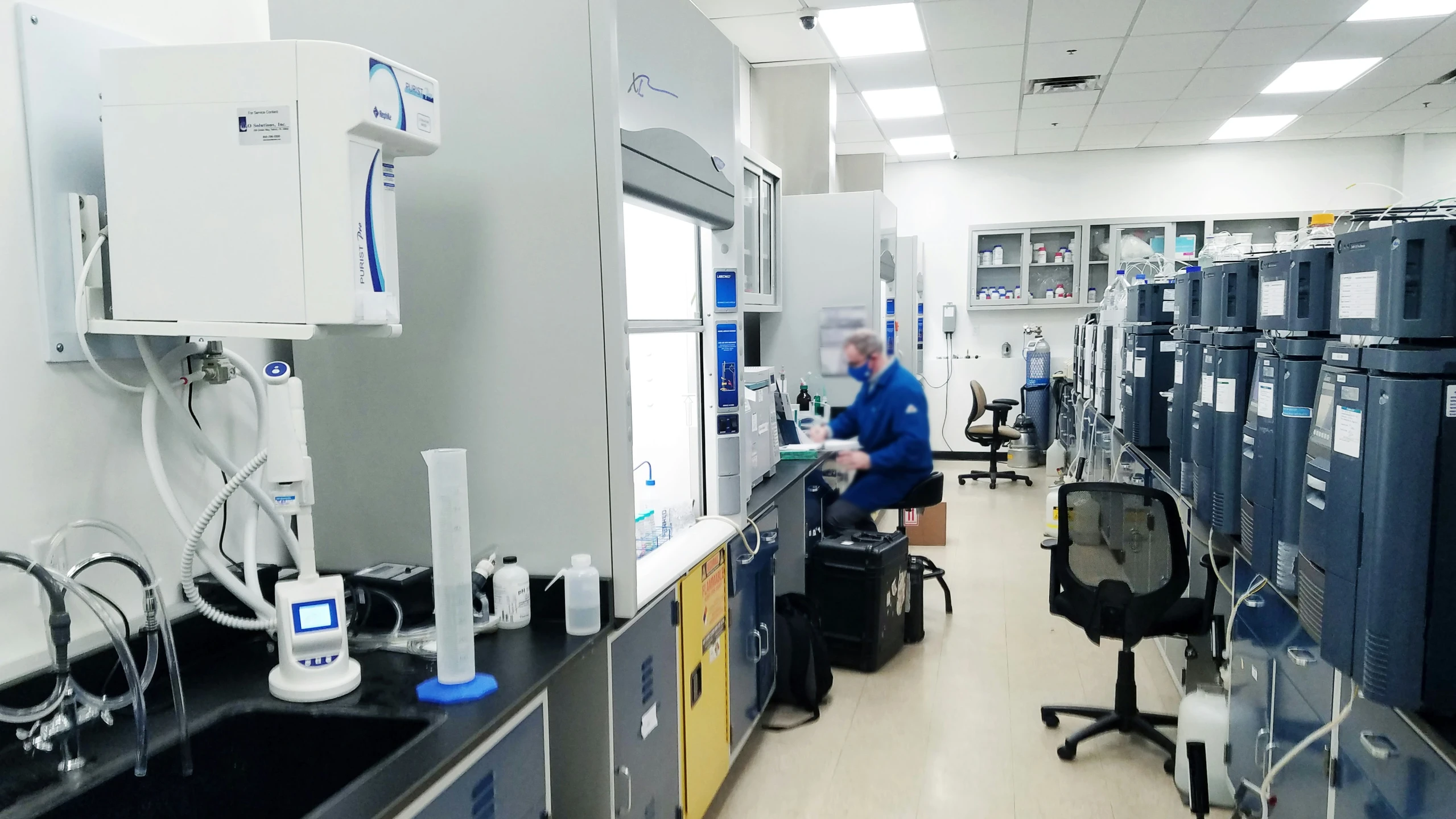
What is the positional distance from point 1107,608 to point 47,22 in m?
2.98

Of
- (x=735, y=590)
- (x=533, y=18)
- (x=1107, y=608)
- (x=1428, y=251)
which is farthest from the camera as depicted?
(x=1107, y=608)

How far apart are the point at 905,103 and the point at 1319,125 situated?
391 centimetres

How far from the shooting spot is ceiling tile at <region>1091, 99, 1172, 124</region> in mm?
6535

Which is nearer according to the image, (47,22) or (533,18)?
(47,22)

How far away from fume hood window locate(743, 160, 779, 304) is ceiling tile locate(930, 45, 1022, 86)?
6.23ft

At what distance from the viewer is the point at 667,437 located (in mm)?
2650

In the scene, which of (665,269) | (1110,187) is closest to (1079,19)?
(665,269)

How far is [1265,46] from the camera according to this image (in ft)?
16.9

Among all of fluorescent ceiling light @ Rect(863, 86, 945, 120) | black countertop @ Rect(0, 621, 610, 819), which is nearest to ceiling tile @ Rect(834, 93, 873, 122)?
fluorescent ceiling light @ Rect(863, 86, 945, 120)

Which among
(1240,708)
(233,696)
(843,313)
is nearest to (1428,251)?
(843,313)

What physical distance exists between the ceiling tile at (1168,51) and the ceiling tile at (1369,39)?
2.06 ft

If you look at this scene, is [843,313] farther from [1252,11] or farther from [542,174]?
[1252,11]

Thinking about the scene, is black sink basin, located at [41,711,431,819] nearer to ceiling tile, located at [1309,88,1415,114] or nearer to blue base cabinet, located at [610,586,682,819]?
blue base cabinet, located at [610,586,682,819]

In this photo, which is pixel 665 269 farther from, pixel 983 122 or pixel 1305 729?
pixel 983 122
